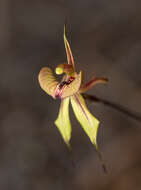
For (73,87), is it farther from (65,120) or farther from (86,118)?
(65,120)

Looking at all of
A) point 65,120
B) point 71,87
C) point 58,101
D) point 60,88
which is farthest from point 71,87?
point 58,101

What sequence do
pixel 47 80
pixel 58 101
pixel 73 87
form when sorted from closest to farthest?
1. pixel 73 87
2. pixel 47 80
3. pixel 58 101

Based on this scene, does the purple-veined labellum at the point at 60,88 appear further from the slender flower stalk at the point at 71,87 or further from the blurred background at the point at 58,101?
the blurred background at the point at 58,101

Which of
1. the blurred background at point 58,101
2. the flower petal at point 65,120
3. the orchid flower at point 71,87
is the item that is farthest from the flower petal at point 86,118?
the blurred background at point 58,101

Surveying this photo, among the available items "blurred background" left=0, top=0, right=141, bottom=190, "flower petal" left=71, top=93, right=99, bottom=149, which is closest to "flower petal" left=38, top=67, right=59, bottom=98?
"flower petal" left=71, top=93, right=99, bottom=149

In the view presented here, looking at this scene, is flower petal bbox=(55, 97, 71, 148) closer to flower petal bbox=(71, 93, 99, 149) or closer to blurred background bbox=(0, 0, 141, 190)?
flower petal bbox=(71, 93, 99, 149)

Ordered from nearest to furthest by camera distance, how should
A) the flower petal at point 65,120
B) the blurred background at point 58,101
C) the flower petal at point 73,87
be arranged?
the flower petal at point 73,87
the flower petal at point 65,120
the blurred background at point 58,101
